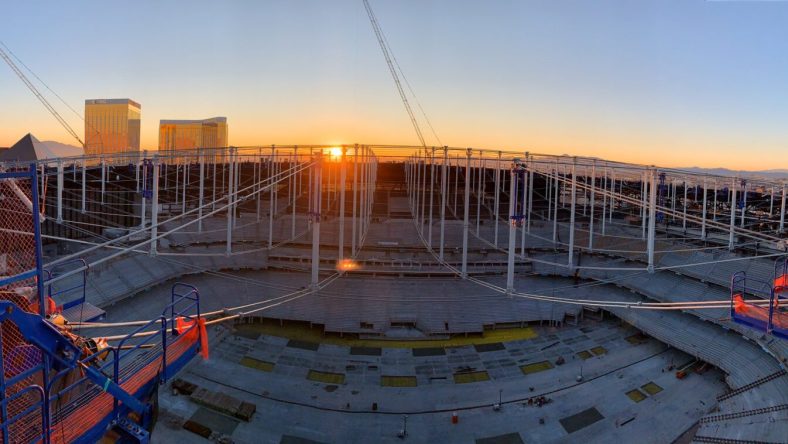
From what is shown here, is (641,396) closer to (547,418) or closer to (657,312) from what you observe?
(547,418)

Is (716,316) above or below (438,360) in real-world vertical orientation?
above

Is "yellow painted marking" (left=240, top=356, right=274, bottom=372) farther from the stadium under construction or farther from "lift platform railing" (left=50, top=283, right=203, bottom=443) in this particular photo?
"lift platform railing" (left=50, top=283, right=203, bottom=443)

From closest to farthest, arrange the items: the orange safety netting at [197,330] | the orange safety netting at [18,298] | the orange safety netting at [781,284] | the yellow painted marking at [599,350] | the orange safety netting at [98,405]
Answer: the orange safety netting at [18,298]
the orange safety netting at [98,405]
the orange safety netting at [197,330]
the orange safety netting at [781,284]
the yellow painted marking at [599,350]

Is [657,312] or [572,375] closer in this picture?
[572,375]

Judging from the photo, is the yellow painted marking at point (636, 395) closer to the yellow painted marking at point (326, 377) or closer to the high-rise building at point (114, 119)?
the yellow painted marking at point (326, 377)

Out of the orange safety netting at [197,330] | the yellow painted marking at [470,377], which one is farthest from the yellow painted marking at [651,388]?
the orange safety netting at [197,330]

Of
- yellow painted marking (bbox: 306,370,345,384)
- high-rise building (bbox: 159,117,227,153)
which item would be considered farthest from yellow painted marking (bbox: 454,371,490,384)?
high-rise building (bbox: 159,117,227,153)

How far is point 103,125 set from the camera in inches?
1960

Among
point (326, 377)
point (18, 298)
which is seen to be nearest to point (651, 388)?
point (326, 377)

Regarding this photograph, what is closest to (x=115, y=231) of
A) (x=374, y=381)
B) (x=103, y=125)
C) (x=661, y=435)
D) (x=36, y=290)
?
(x=374, y=381)

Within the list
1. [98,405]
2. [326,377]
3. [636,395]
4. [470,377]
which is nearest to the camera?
[98,405]

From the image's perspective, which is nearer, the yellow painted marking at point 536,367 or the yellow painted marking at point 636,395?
the yellow painted marking at point 636,395

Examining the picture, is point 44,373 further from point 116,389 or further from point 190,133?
point 190,133

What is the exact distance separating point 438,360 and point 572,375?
4.04 m
